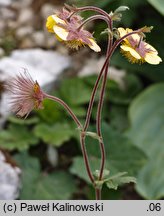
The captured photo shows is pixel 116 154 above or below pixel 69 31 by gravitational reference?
above

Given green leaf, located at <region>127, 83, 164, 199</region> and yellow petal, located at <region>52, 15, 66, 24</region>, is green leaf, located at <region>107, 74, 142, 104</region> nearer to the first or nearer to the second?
green leaf, located at <region>127, 83, 164, 199</region>

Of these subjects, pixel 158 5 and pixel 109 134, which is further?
pixel 158 5

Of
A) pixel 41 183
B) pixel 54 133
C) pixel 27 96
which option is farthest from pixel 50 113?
pixel 27 96

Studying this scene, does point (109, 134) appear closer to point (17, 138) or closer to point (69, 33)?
point (17, 138)

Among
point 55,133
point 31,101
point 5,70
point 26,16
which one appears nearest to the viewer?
point 31,101

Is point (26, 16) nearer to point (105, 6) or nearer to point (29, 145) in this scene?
point (105, 6)

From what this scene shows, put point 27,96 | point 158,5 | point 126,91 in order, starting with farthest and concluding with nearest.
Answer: point 126,91 < point 158,5 < point 27,96

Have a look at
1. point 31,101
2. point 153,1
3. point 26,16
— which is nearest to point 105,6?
point 153,1
